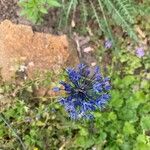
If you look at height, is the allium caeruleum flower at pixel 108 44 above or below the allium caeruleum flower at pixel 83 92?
above

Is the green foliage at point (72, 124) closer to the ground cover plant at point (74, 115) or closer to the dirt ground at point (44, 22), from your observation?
the ground cover plant at point (74, 115)

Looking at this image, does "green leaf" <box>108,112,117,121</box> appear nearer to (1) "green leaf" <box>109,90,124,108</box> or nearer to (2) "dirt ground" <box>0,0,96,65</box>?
(1) "green leaf" <box>109,90,124,108</box>

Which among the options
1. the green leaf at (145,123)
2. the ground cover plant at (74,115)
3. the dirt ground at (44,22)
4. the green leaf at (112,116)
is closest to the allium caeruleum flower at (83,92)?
the ground cover plant at (74,115)

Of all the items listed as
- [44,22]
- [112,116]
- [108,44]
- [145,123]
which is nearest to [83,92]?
[112,116]

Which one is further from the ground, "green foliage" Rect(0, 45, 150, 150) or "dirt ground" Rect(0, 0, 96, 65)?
"dirt ground" Rect(0, 0, 96, 65)

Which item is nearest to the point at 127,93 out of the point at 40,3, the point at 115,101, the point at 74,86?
the point at 115,101

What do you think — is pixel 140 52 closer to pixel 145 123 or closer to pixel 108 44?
pixel 108 44

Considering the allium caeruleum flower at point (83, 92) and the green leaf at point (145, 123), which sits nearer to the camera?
the allium caeruleum flower at point (83, 92)

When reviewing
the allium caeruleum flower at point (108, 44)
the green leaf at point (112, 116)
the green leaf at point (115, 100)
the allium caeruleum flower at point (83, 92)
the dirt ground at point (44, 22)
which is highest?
the dirt ground at point (44, 22)

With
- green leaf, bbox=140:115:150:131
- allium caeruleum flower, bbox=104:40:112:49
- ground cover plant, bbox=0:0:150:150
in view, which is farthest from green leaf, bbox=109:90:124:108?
allium caeruleum flower, bbox=104:40:112:49

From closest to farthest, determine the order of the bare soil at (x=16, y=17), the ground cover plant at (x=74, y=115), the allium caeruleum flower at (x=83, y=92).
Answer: the allium caeruleum flower at (x=83, y=92) < the ground cover plant at (x=74, y=115) < the bare soil at (x=16, y=17)

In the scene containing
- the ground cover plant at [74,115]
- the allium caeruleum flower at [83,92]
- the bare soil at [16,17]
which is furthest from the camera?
the bare soil at [16,17]
